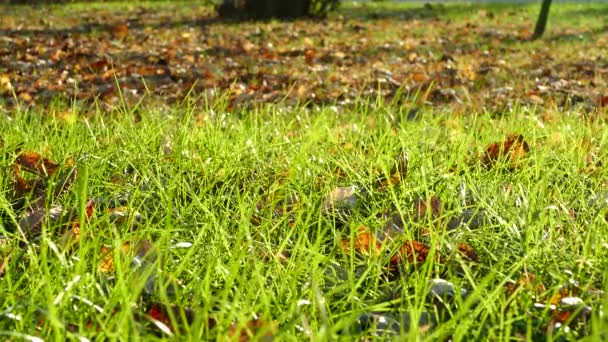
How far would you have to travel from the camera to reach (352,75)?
750 cm

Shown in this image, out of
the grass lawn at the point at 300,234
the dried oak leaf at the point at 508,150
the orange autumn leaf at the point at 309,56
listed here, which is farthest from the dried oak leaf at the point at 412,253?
the orange autumn leaf at the point at 309,56

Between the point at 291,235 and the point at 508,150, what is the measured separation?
3.31 ft

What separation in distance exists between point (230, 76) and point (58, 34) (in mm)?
3927

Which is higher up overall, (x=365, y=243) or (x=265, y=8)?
(x=365, y=243)

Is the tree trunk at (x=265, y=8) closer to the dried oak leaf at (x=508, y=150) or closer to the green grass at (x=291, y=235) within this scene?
the green grass at (x=291, y=235)

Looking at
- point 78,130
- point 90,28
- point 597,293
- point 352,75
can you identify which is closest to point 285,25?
point 90,28

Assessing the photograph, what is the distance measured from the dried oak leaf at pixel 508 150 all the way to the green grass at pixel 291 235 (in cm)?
5

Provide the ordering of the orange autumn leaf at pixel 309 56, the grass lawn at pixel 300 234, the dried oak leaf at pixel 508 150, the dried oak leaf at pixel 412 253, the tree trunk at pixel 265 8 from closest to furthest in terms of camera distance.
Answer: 1. the grass lawn at pixel 300 234
2. the dried oak leaf at pixel 412 253
3. the dried oak leaf at pixel 508 150
4. the orange autumn leaf at pixel 309 56
5. the tree trunk at pixel 265 8

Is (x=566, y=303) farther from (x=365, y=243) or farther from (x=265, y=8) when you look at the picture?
(x=265, y=8)

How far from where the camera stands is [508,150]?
9.72 feet

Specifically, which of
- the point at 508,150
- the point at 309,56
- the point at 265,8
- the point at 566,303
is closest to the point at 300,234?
the point at 566,303

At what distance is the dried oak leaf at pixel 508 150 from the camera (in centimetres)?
291

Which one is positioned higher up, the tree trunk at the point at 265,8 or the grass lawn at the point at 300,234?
the grass lawn at the point at 300,234

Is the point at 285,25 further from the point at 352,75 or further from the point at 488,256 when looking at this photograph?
the point at 488,256
